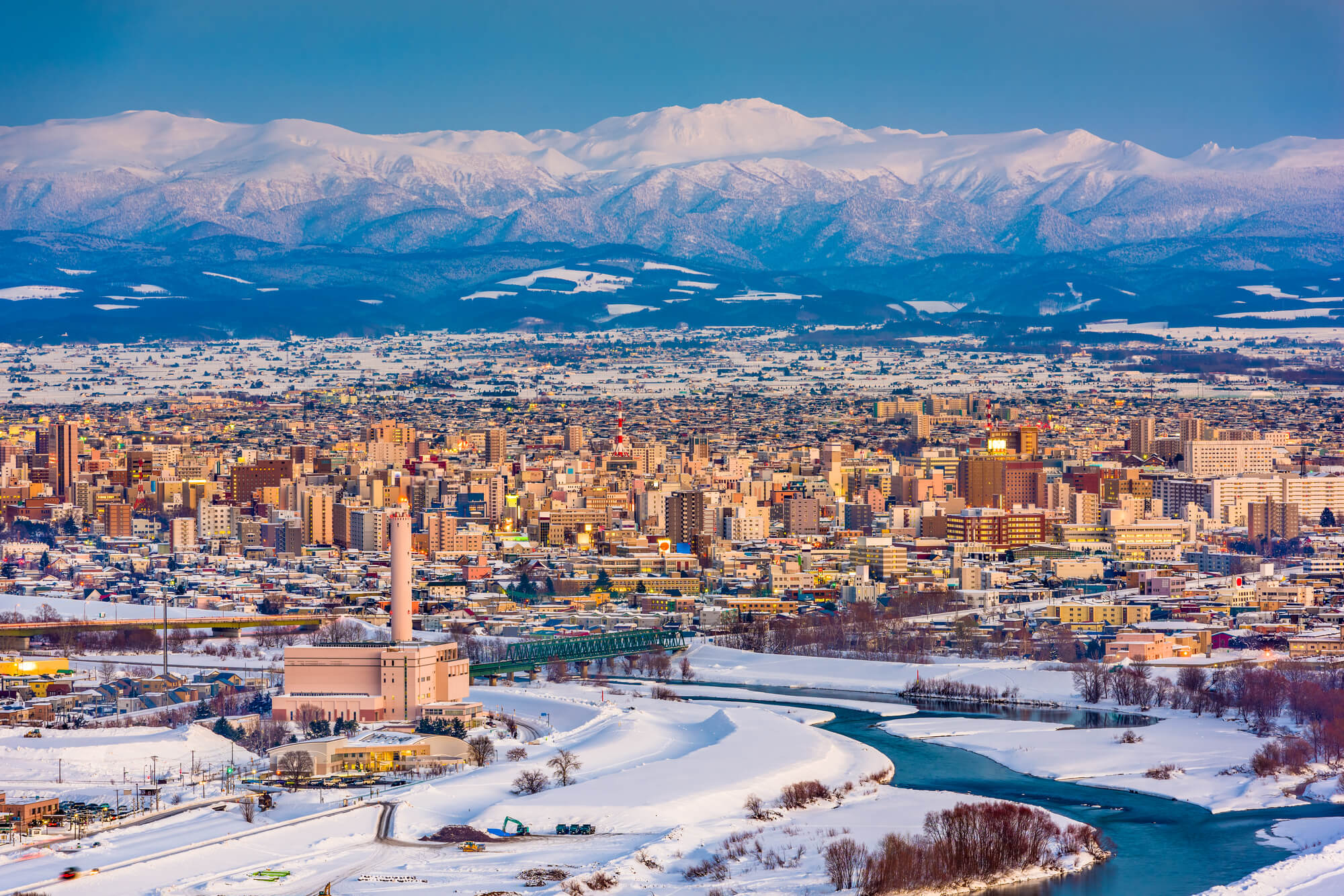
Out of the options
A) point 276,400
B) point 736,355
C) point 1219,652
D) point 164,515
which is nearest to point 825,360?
point 736,355

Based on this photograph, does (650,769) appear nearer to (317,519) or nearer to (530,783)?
(530,783)

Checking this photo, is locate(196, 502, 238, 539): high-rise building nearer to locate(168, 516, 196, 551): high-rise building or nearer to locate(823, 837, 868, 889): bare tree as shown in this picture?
locate(168, 516, 196, 551): high-rise building

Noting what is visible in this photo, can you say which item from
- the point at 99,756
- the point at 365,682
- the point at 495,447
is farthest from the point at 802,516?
the point at 99,756

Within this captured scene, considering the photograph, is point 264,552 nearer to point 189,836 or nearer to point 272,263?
point 189,836

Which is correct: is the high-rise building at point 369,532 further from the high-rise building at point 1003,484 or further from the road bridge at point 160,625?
the high-rise building at point 1003,484

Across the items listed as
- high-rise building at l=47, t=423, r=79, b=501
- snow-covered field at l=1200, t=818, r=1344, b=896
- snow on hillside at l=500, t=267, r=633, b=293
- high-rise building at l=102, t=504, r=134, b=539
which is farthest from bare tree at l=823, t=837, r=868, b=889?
snow on hillside at l=500, t=267, r=633, b=293

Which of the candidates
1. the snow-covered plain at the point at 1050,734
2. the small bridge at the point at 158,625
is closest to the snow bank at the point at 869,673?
the snow-covered plain at the point at 1050,734
